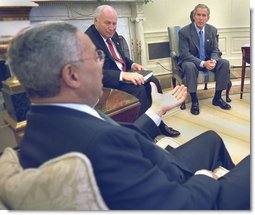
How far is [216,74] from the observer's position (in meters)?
1.17

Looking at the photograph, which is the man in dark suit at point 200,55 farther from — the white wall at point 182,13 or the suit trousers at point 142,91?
the suit trousers at point 142,91

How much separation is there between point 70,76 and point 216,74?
2.86ft

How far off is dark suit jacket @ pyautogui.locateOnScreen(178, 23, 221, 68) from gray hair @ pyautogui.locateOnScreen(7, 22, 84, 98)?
0.71 meters

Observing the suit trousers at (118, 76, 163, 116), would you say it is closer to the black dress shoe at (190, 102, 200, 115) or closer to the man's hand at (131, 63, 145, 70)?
the man's hand at (131, 63, 145, 70)

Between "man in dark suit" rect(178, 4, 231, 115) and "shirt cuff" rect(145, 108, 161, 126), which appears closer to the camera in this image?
"shirt cuff" rect(145, 108, 161, 126)

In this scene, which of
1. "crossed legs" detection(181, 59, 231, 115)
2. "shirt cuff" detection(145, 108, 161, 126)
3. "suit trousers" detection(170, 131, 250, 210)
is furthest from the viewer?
"crossed legs" detection(181, 59, 231, 115)

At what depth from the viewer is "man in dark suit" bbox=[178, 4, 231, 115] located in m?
1.02

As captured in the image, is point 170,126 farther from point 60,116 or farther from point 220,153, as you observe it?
point 60,116

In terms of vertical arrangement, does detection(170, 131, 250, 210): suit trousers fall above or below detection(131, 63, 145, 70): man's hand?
below

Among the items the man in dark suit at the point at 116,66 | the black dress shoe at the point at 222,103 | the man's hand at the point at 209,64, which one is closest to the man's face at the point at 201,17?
the man's hand at the point at 209,64

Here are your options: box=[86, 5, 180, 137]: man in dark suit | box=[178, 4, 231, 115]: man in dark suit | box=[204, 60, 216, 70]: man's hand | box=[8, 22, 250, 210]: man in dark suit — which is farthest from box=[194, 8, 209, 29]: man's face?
box=[8, 22, 250, 210]: man in dark suit

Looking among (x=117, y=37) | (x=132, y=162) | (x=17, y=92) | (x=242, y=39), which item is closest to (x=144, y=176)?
(x=132, y=162)

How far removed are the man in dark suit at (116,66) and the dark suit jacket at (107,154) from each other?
2.07 feet

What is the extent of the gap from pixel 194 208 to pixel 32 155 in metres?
0.34
